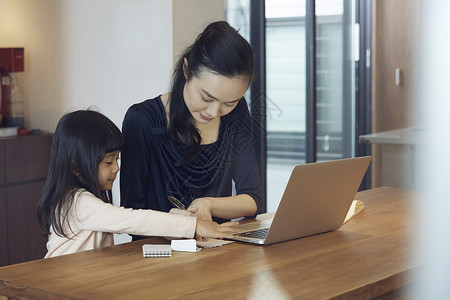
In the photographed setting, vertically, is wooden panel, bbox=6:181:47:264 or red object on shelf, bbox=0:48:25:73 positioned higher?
red object on shelf, bbox=0:48:25:73

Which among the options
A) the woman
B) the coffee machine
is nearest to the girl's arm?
the woman

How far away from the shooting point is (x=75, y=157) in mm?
1367

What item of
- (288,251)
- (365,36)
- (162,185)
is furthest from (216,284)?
(365,36)

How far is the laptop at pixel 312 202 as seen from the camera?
119 centimetres

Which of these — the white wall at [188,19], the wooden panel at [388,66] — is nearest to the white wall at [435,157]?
the white wall at [188,19]

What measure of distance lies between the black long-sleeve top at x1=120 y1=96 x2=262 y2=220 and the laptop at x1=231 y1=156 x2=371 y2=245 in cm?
23

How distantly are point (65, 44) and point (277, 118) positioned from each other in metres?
1.16

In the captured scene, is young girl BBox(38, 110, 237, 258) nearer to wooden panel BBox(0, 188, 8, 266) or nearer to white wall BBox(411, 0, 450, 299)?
white wall BBox(411, 0, 450, 299)

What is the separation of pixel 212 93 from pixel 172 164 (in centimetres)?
26

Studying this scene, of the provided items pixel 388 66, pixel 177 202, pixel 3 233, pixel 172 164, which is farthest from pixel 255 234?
pixel 388 66

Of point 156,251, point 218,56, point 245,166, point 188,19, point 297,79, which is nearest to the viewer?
point 156,251

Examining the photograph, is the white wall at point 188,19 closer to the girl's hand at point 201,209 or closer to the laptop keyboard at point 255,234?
the girl's hand at point 201,209

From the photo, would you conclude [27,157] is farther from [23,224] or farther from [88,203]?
[88,203]

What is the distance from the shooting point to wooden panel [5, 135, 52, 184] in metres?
2.58
